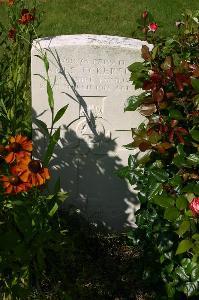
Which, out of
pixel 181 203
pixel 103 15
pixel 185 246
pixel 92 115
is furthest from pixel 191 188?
pixel 103 15

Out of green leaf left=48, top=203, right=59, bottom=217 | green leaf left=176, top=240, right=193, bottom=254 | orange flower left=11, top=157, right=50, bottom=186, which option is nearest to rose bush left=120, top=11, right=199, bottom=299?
green leaf left=176, top=240, right=193, bottom=254

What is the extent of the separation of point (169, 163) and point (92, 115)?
0.55 meters

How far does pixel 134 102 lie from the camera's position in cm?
257

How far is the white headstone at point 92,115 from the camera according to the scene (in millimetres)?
2621

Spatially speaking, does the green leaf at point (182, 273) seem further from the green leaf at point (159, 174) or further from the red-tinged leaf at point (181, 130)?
the red-tinged leaf at point (181, 130)

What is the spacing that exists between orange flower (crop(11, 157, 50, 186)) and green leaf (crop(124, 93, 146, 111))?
29.5 inches

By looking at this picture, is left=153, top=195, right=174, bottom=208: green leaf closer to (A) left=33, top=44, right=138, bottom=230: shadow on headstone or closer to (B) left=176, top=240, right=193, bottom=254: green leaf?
(B) left=176, top=240, right=193, bottom=254: green leaf

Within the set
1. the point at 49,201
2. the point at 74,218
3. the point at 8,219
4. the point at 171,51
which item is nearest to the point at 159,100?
the point at 171,51

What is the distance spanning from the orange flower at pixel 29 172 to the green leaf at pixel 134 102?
0.75 m

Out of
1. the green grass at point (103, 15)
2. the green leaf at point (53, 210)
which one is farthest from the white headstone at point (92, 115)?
the green grass at point (103, 15)

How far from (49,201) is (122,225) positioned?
31.5 inches

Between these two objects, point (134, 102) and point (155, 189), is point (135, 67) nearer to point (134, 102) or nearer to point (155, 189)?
point (134, 102)

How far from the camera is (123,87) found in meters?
2.71

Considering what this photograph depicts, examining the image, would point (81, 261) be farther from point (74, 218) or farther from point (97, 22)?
point (97, 22)
